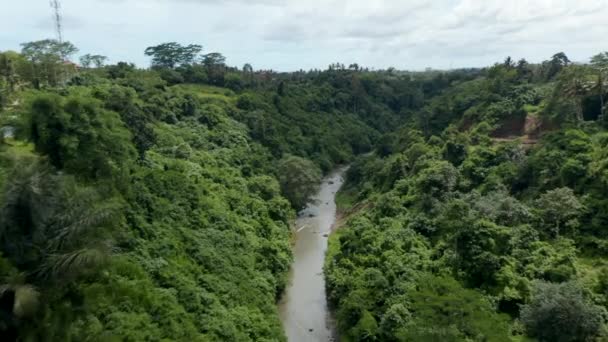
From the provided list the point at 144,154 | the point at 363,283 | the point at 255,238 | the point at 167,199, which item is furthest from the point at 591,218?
the point at 144,154

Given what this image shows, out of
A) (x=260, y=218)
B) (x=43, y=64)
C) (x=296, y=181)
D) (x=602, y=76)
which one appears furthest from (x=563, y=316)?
(x=43, y=64)

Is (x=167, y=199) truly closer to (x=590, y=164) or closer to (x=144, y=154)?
(x=144, y=154)

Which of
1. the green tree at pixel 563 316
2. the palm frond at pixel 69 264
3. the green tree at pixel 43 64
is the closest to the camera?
the palm frond at pixel 69 264

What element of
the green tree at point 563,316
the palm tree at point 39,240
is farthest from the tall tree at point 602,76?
the palm tree at point 39,240

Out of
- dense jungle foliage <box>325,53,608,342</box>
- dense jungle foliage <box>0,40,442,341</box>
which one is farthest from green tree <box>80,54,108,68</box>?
dense jungle foliage <box>325,53,608,342</box>

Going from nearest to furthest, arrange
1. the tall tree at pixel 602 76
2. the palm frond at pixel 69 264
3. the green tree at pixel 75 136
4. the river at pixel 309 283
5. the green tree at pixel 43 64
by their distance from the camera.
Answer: the palm frond at pixel 69 264 < the green tree at pixel 75 136 < the river at pixel 309 283 < the tall tree at pixel 602 76 < the green tree at pixel 43 64

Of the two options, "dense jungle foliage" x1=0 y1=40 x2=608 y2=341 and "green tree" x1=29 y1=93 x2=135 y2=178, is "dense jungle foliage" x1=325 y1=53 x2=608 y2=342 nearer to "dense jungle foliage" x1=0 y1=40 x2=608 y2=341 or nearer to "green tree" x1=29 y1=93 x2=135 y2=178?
"dense jungle foliage" x1=0 y1=40 x2=608 y2=341

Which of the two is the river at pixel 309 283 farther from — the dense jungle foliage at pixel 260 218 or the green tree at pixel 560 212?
the green tree at pixel 560 212
